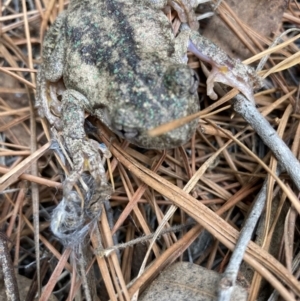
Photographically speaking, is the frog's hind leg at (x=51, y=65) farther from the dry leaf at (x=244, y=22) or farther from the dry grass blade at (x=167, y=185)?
the dry leaf at (x=244, y=22)

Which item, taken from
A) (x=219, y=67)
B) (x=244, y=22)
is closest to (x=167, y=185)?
(x=219, y=67)

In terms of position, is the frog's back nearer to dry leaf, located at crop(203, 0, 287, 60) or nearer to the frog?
the frog

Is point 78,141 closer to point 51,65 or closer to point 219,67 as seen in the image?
point 51,65

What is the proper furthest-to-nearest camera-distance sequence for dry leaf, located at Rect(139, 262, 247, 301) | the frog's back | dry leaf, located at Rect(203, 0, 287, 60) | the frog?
dry leaf, located at Rect(203, 0, 287, 60) < the frog's back < the frog < dry leaf, located at Rect(139, 262, 247, 301)

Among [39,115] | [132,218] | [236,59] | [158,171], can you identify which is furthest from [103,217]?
[236,59]

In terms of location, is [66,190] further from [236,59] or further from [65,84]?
[236,59]

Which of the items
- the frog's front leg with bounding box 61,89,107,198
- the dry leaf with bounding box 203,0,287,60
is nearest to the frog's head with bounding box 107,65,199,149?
the frog's front leg with bounding box 61,89,107,198

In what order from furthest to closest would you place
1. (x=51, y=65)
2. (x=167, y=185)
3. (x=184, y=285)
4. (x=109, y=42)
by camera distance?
(x=51, y=65) → (x=109, y=42) → (x=167, y=185) → (x=184, y=285)

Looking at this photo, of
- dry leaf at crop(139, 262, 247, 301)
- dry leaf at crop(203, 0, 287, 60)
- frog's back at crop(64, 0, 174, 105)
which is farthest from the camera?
dry leaf at crop(203, 0, 287, 60)
